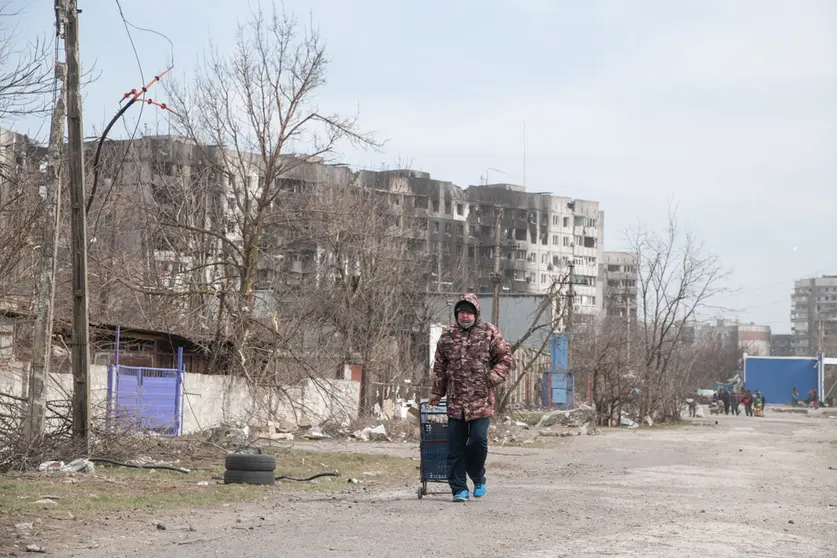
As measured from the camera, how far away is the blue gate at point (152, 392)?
2384 cm

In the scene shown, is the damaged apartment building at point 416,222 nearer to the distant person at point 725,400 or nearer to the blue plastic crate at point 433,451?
the blue plastic crate at point 433,451

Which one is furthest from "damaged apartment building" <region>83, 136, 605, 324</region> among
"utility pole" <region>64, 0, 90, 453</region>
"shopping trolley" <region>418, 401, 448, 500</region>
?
"shopping trolley" <region>418, 401, 448, 500</region>

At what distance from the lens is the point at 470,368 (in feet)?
39.5

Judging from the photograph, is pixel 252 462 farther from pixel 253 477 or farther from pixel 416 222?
pixel 416 222

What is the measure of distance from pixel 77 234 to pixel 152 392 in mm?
10791

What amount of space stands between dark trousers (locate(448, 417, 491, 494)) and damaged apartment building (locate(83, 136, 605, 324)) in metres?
14.8

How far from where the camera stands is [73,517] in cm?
1014

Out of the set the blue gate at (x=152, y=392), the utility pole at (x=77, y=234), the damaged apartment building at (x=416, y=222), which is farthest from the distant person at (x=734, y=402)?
the utility pole at (x=77, y=234)

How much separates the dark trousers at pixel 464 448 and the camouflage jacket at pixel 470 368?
0.12 meters

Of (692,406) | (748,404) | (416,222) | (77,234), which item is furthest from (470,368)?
(748,404)

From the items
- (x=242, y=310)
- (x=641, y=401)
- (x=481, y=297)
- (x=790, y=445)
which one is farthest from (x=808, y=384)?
(x=242, y=310)

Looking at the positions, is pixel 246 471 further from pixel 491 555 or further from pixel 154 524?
pixel 491 555

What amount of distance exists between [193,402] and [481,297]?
4935 centimetres

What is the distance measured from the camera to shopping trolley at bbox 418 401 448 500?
1235 cm
